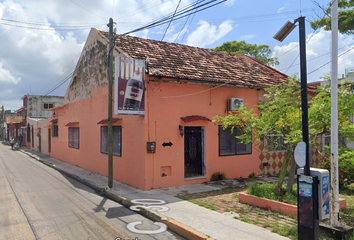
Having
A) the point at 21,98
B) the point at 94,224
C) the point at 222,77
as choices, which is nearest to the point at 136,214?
the point at 94,224

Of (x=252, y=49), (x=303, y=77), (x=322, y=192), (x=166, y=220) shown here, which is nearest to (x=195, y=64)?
(x=303, y=77)

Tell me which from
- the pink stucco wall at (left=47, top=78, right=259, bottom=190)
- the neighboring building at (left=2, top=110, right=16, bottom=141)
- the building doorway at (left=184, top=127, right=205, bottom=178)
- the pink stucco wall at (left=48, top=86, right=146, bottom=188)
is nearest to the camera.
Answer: the pink stucco wall at (left=47, top=78, right=259, bottom=190)

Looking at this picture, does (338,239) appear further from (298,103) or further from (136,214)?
(136,214)

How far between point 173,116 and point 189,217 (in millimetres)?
4601

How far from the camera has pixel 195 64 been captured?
41.2 ft

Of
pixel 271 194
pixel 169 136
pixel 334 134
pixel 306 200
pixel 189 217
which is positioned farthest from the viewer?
pixel 169 136

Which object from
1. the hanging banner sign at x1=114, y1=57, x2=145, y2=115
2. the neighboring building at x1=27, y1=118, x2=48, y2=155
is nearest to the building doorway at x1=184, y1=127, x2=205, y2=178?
the hanging banner sign at x1=114, y1=57, x2=145, y2=115

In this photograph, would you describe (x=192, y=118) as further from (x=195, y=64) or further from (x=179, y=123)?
(x=195, y=64)

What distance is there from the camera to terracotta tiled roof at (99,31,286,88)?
36.2 ft

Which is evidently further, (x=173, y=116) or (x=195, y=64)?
(x=195, y=64)

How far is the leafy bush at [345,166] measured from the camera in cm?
632

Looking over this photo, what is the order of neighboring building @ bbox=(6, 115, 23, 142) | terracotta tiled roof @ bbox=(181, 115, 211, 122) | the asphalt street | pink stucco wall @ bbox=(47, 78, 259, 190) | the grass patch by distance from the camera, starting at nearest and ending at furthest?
1. the asphalt street
2. the grass patch
3. pink stucco wall @ bbox=(47, 78, 259, 190)
4. terracotta tiled roof @ bbox=(181, 115, 211, 122)
5. neighboring building @ bbox=(6, 115, 23, 142)

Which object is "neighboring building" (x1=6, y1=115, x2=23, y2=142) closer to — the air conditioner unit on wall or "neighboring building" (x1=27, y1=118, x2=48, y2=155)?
"neighboring building" (x1=27, y1=118, x2=48, y2=155)

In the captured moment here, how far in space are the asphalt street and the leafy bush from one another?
424 centimetres
